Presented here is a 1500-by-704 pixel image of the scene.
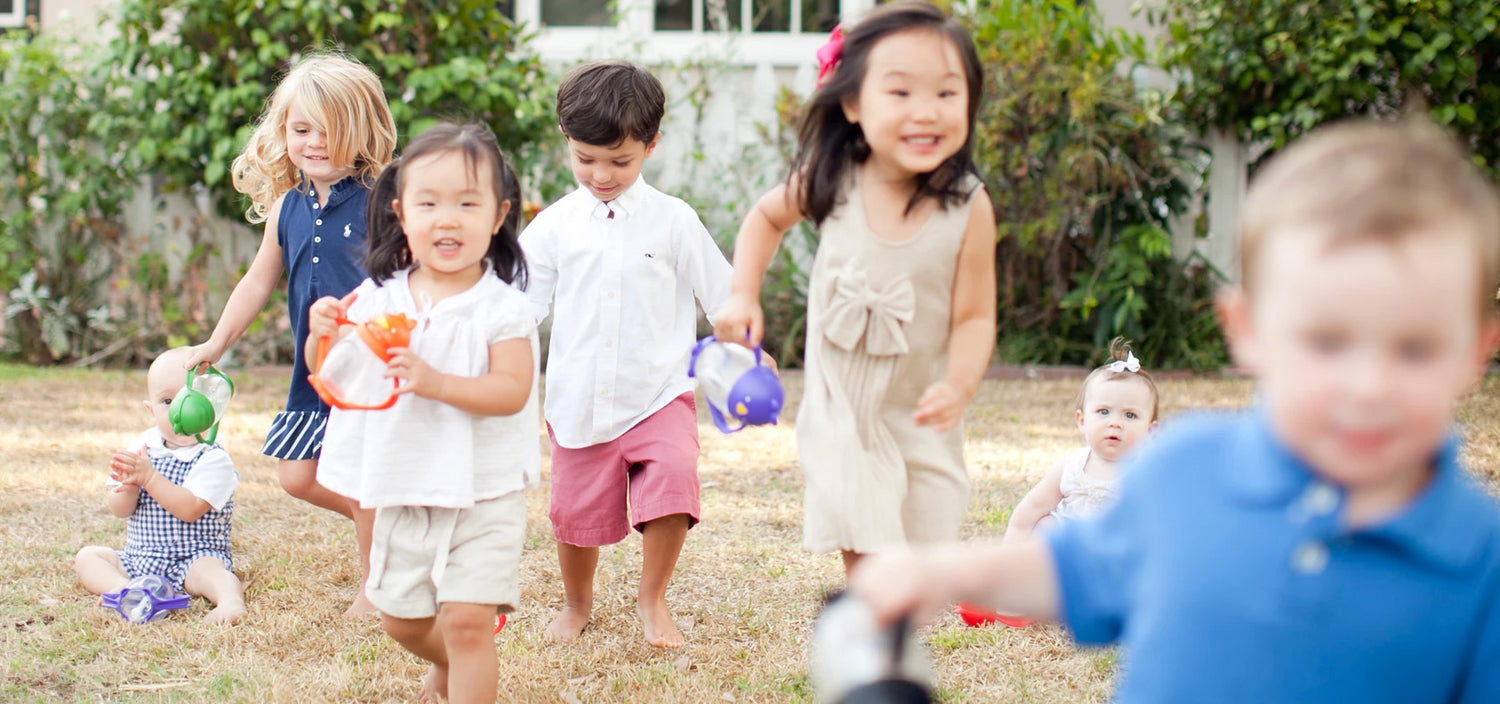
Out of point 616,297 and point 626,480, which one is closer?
point 616,297

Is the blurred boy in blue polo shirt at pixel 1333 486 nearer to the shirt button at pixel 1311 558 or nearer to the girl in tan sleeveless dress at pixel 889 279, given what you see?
the shirt button at pixel 1311 558

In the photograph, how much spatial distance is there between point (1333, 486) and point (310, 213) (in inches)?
121

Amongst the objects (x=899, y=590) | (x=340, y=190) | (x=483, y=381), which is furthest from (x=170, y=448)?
(x=899, y=590)

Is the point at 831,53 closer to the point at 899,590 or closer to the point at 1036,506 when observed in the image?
the point at 899,590

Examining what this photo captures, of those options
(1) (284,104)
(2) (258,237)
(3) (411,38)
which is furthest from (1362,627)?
(2) (258,237)

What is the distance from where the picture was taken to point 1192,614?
4.44 feet

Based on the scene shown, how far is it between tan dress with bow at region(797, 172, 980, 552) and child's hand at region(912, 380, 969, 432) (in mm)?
114

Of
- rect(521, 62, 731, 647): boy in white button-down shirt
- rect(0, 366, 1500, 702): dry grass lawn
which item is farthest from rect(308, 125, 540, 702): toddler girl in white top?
rect(521, 62, 731, 647): boy in white button-down shirt

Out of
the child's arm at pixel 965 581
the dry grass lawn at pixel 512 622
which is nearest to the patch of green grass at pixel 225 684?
the dry grass lawn at pixel 512 622

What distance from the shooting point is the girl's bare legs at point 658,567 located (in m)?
3.56

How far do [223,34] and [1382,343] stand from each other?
7752mm

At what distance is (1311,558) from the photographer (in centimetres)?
130

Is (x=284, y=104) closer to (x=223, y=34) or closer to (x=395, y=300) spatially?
(x=395, y=300)

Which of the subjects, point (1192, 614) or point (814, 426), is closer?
point (1192, 614)
